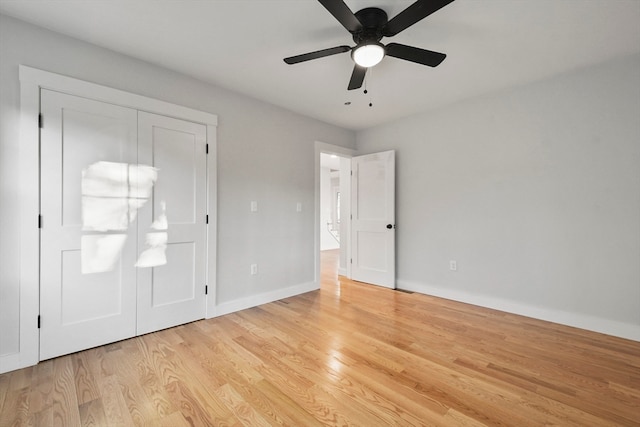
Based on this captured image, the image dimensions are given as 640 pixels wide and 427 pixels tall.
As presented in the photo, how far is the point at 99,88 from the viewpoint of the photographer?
2305mm

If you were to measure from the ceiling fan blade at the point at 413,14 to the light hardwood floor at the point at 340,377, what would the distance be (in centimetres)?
232

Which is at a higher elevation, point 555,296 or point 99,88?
point 99,88

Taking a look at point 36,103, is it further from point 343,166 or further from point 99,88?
point 343,166

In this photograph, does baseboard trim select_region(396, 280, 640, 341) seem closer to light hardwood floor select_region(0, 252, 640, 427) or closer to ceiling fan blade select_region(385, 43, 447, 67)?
light hardwood floor select_region(0, 252, 640, 427)

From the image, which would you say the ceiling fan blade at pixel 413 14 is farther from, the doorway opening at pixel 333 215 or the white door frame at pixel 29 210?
the doorway opening at pixel 333 215

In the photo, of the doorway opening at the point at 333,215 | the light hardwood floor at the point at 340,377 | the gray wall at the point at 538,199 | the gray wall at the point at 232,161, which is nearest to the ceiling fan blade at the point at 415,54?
the gray wall at the point at 538,199

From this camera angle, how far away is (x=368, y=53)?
1.98m

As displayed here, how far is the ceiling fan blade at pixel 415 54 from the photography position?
1.92 meters

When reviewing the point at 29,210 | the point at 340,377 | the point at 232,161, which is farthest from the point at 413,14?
the point at 29,210

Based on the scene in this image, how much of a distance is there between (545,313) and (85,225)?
4.58 metres

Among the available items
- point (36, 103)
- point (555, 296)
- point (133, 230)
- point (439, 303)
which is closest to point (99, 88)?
point (36, 103)

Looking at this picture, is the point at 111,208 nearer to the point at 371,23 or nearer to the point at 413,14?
the point at 371,23

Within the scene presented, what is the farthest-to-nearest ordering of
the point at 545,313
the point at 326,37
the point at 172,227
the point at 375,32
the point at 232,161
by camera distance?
the point at 232,161 → the point at 545,313 → the point at 172,227 → the point at 326,37 → the point at 375,32

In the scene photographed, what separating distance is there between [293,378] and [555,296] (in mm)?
2897
